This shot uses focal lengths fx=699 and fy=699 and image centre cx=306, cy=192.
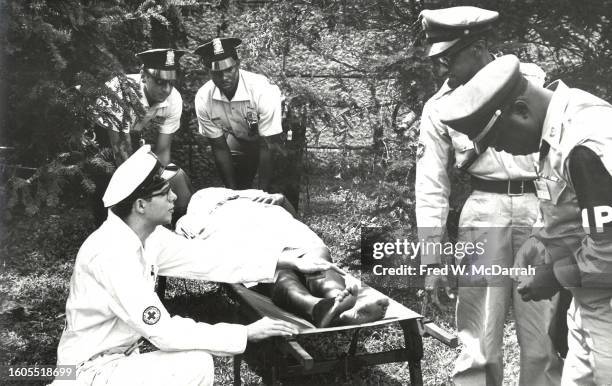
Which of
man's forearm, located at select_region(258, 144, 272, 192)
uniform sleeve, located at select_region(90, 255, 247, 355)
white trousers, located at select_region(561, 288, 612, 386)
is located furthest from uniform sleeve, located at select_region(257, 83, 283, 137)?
white trousers, located at select_region(561, 288, 612, 386)

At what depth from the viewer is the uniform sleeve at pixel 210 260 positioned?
9.71 feet

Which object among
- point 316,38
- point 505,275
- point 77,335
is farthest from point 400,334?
point 77,335

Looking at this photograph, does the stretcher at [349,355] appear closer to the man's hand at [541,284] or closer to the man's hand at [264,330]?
the man's hand at [264,330]

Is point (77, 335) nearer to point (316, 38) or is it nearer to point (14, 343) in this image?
point (14, 343)

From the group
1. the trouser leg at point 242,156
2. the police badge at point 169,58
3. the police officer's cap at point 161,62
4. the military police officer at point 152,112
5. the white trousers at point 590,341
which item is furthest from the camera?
the trouser leg at point 242,156

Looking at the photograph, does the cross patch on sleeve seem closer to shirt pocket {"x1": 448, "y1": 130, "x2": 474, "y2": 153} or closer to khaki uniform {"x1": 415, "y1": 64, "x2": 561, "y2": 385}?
khaki uniform {"x1": 415, "y1": 64, "x2": 561, "y2": 385}

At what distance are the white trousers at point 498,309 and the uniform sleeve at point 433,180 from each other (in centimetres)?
11

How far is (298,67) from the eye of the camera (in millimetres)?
3748

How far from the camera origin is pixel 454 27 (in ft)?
8.95

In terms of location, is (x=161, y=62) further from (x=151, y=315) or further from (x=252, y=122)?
(x=151, y=315)

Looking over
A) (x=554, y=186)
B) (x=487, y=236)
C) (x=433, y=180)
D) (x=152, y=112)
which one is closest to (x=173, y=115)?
(x=152, y=112)

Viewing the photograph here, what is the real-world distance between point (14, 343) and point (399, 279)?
1.97m

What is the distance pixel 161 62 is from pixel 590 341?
2669mm

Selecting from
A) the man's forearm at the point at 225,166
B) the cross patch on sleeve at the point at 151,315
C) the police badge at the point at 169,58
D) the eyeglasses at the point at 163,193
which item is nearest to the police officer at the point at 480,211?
the eyeglasses at the point at 163,193
